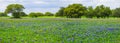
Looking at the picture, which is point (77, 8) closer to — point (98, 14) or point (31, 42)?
point (98, 14)

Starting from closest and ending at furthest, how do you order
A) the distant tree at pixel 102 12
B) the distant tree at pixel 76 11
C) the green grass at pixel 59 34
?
the green grass at pixel 59 34 < the distant tree at pixel 76 11 < the distant tree at pixel 102 12

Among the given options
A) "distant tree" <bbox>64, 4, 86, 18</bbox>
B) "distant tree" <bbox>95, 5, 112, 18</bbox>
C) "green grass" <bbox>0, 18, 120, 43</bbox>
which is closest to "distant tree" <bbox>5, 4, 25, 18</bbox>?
"distant tree" <bbox>64, 4, 86, 18</bbox>

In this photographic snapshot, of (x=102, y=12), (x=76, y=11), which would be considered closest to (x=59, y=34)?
(x=76, y=11)

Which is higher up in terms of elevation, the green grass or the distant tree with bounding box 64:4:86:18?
the green grass

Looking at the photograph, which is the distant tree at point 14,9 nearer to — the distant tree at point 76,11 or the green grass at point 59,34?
the distant tree at point 76,11

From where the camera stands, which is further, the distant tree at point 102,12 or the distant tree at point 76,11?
the distant tree at point 102,12

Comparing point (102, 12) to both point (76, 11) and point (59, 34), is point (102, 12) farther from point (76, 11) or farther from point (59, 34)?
point (59, 34)

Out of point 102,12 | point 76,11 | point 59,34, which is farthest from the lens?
point 102,12

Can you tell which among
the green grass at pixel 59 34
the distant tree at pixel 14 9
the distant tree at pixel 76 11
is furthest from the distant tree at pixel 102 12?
the green grass at pixel 59 34

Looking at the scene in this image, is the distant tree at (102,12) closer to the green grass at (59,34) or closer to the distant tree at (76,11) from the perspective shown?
the distant tree at (76,11)

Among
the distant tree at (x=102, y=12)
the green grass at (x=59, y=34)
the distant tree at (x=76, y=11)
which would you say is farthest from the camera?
the distant tree at (x=102, y=12)

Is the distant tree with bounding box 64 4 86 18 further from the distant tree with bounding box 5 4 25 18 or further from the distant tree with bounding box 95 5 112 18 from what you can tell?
the distant tree with bounding box 5 4 25 18

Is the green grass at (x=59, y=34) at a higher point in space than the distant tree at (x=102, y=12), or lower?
higher

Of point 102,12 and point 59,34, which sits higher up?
point 59,34
